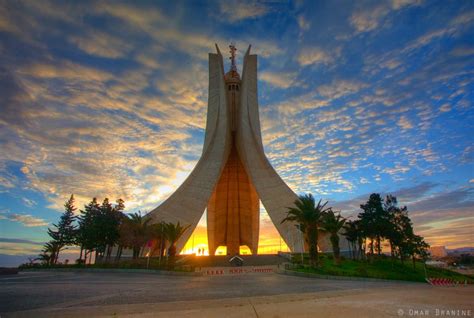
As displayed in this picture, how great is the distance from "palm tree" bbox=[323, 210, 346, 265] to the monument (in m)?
5.45

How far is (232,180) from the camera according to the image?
1773 inches

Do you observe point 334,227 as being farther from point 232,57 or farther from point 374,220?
point 232,57

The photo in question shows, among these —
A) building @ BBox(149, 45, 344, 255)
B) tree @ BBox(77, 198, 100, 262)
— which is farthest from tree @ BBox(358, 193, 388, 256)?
tree @ BBox(77, 198, 100, 262)

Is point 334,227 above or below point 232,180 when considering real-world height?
below

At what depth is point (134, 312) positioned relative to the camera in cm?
491

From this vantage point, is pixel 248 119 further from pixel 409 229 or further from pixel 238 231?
pixel 409 229

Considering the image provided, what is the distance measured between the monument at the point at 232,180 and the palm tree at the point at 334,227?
215 inches

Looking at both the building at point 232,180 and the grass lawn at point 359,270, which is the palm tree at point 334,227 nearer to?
the grass lawn at point 359,270

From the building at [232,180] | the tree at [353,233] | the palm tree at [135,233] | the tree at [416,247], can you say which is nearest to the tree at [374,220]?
the tree at [353,233]

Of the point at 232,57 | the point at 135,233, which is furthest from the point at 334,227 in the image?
the point at 232,57

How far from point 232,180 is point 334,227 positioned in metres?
23.8

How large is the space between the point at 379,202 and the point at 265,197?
1308cm

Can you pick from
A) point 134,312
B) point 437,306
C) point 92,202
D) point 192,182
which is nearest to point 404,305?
point 437,306

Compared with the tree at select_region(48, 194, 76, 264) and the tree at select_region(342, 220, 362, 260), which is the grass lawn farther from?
the tree at select_region(48, 194, 76, 264)
